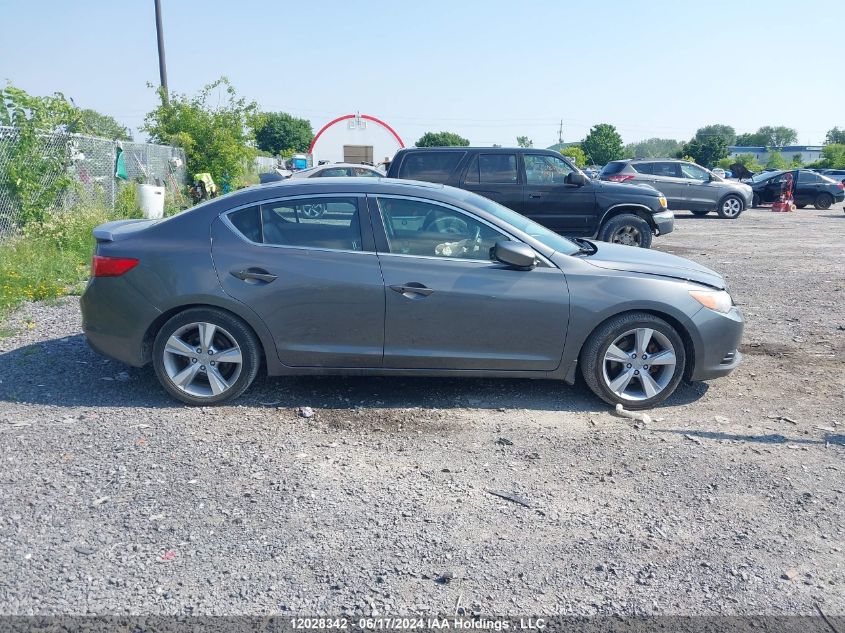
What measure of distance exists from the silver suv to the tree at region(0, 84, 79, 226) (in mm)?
14699

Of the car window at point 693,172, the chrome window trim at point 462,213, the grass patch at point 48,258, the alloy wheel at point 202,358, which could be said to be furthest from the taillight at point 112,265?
the car window at point 693,172

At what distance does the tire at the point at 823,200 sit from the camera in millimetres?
28611

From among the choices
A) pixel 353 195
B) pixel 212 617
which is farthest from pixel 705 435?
pixel 212 617

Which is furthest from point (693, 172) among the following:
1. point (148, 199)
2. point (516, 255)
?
point (516, 255)

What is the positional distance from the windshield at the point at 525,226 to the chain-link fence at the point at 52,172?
8.35 meters

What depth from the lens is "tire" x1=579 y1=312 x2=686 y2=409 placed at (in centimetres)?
521

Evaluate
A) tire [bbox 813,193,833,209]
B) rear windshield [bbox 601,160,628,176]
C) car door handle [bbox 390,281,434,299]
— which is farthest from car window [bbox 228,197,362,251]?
tire [bbox 813,193,833,209]

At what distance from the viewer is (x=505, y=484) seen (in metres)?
4.14

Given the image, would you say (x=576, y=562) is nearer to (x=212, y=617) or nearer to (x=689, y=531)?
(x=689, y=531)

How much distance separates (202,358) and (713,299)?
3682 mm

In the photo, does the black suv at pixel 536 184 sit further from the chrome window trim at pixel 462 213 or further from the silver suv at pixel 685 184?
the silver suv at pixel 685 184

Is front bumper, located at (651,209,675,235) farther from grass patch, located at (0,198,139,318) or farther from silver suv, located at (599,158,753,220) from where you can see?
grass patch, located at (0,198,139,318)

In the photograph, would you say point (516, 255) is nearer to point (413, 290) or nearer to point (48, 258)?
point (413, 290)

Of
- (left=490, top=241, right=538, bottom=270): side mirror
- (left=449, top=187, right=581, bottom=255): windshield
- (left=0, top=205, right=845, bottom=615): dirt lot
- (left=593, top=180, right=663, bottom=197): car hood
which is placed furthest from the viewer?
(left=593, top=180, right=663, bottom=197): car hood
